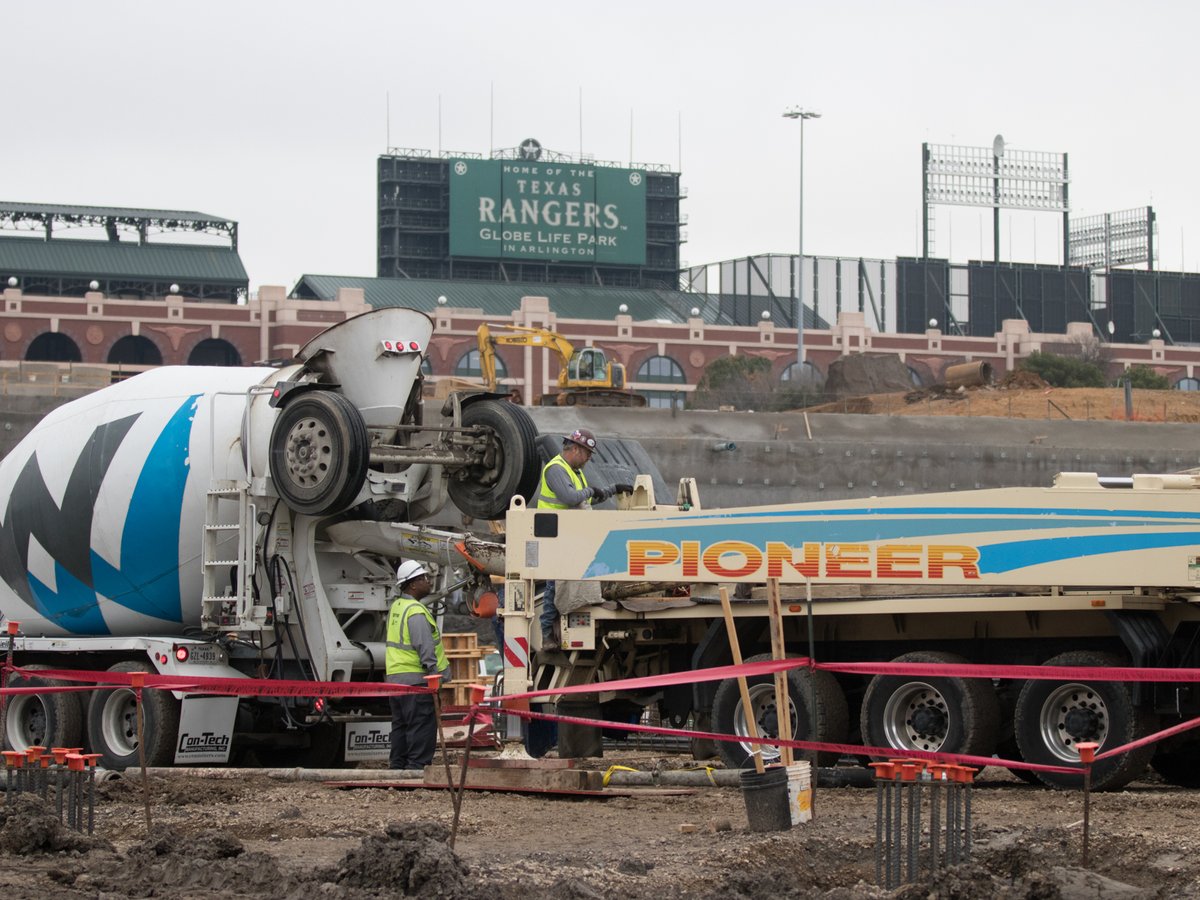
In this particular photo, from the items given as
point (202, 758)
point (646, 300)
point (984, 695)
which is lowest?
point (202, 758)

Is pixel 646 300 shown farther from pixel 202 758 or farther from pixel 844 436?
pixel 202 758

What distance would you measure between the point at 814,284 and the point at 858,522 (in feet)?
289

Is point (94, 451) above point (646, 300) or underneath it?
underneath

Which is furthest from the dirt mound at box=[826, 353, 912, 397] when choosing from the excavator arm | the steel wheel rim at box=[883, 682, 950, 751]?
the steel wheel rim at box=[883, 682, 950, 751]

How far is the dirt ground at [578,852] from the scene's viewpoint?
7559mm

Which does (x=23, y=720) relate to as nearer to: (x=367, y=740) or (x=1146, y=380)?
(x=367, y=740)

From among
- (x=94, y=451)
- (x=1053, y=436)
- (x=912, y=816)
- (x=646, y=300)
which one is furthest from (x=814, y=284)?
(x=912, y=816)

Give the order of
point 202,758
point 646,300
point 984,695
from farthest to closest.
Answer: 1. point 646,300
2. point 202,758
3. point 984,695

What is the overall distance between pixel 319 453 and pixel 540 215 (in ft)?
301

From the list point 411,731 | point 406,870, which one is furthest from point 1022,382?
point 406,870

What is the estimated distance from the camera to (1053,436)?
4709cm

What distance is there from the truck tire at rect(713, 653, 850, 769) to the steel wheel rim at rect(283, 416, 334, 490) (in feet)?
12.3

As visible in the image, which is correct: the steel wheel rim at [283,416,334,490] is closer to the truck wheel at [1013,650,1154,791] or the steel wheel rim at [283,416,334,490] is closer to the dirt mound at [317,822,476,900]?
the truck wheel at [1013,650,1154,791]

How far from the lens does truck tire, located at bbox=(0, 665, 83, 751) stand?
15.4m
